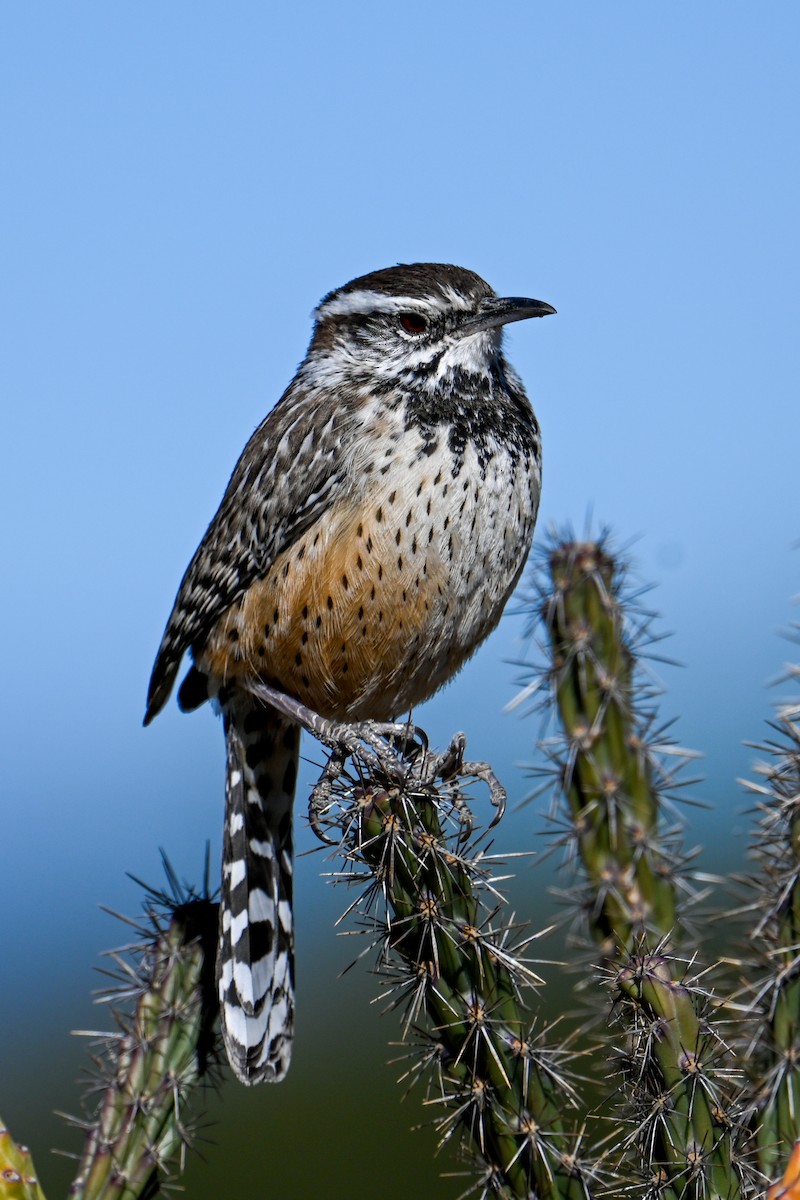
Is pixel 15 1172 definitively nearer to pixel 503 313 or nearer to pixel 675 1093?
pixel 675 1093

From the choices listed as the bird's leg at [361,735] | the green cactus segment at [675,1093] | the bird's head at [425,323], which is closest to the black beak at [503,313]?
the bird's head at [425,323]

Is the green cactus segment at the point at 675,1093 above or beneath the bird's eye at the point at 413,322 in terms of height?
beneath

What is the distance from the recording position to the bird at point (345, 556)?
287cm

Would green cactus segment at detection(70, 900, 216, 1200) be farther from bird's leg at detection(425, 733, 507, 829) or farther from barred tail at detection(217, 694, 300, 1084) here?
bird's leg at detection(425, 733, 507, 829)

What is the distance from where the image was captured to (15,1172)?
2.08 metres

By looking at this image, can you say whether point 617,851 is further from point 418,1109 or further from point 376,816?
point 418,1109

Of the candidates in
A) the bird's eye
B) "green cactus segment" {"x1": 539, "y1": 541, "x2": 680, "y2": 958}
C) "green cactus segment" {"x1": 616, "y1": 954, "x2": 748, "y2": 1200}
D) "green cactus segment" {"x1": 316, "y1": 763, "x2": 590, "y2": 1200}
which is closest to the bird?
the bird's eye

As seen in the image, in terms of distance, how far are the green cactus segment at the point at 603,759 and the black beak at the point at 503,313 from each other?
0.63m

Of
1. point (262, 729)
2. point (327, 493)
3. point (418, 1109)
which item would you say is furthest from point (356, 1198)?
point (327, 493)

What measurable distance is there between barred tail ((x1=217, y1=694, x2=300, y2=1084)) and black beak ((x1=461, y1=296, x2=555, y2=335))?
1142 mm

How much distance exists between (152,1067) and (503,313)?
193 centimetres

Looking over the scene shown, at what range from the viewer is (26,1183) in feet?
6.86

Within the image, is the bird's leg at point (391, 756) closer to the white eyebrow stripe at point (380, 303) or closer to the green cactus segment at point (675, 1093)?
the green cactus segment at point (675, 1093)

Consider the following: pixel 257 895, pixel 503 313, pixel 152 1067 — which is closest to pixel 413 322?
pixel 503 313
